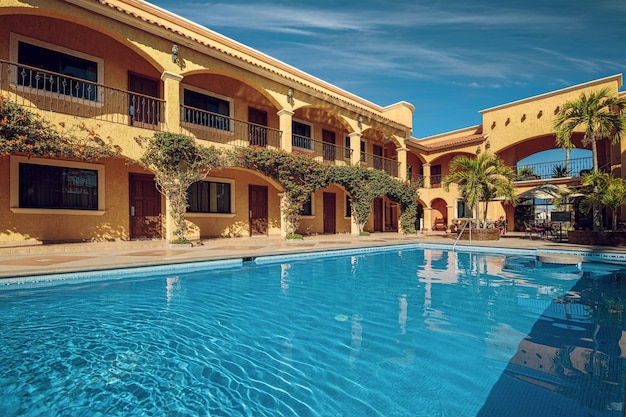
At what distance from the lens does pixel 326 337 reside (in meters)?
3.80

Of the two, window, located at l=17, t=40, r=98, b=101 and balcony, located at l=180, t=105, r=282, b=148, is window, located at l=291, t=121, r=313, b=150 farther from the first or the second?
window, located at l=17, t=40, r=98, b=101

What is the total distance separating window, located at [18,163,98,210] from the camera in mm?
9031

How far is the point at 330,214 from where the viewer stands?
59.3ft

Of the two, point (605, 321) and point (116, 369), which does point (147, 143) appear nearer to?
point (116, 369)

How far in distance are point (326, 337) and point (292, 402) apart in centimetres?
134

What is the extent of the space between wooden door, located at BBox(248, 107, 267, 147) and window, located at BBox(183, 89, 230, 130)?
1.07 metres

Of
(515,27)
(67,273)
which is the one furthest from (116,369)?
(515,27)

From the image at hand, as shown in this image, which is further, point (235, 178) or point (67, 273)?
point (235, 178)

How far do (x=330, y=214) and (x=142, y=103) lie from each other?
10495 mm

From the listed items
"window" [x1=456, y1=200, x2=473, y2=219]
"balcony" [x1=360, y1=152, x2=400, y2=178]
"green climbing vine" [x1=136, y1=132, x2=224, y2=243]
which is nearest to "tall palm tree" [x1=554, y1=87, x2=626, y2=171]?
"balcony" [x1=360, y1=152, x2=400, y2=178]

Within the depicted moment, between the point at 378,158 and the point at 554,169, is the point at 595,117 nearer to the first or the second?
the point at 554,169

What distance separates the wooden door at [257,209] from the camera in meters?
14.3

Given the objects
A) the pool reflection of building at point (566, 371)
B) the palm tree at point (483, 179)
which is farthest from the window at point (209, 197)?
the pool reflection of building at point (566, 371)

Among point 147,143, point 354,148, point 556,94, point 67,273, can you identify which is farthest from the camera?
point 556,94
